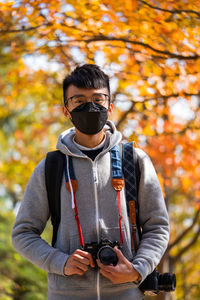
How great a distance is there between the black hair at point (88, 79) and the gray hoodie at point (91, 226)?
0.37 m

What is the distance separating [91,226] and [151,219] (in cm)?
35

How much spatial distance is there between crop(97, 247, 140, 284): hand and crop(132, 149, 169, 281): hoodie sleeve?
9 centimetres

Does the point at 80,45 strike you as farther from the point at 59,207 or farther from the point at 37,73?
the point at 59,207

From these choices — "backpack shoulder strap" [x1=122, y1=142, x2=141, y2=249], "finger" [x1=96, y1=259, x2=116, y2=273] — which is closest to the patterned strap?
→ "backpack shoulder strap" [x1=122, y1=142, x2=141, y2=249]

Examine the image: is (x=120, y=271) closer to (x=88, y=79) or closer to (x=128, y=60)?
(x=88, y=79)

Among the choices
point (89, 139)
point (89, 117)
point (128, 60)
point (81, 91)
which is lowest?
point (128, 60)

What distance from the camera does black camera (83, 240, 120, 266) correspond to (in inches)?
79.7

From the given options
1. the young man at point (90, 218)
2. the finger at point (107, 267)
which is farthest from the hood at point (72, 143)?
the finger at point (107, 267)

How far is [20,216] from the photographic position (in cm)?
229

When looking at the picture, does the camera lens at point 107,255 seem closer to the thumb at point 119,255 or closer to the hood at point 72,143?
the thumb at point 119,255

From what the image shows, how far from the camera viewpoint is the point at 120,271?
2.02m

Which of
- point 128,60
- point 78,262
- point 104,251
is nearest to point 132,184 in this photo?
point 104,251

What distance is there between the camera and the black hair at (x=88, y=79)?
7.83 feet

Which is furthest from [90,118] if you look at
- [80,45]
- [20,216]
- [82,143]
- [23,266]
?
[23,266]
